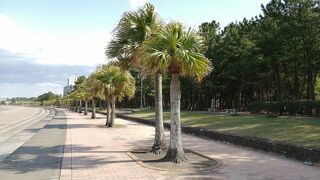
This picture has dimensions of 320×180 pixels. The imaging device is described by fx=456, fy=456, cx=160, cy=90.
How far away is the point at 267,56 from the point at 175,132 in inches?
1397

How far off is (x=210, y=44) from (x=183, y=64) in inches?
1901

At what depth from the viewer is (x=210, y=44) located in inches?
2384

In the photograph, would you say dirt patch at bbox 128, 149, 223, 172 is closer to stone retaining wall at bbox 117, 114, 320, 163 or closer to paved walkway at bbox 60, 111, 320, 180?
paved walkway at bbox 60, 111, 320, 180

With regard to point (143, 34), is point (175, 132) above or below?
below

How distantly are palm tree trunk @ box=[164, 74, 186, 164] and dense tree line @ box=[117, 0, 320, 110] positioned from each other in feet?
80.0

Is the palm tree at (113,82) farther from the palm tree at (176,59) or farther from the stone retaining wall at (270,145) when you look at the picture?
the palm tree at (176,59)

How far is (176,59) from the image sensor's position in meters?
13.0

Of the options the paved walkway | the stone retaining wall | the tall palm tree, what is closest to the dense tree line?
the stone retaining wall

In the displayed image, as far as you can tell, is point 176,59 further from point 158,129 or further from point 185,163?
point 158,129

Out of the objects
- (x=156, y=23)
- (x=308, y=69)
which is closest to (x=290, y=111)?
(x=308, y=69)

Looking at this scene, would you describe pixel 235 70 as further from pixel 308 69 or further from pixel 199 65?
pixel 199 65

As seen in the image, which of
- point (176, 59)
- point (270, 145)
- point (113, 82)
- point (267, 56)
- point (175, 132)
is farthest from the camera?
point (267, 56)

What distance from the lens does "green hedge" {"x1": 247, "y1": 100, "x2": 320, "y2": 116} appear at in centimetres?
3069

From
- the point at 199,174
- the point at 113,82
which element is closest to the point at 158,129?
the point at 199,174
